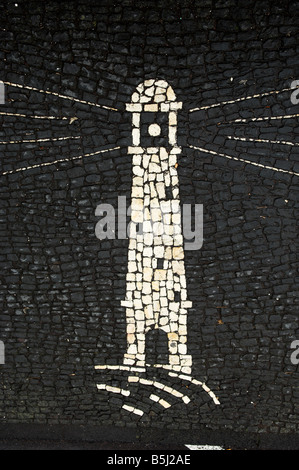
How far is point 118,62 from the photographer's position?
12.1 ft

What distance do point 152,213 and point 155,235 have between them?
0.61 ft

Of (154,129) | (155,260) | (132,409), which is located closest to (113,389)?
(132,409)

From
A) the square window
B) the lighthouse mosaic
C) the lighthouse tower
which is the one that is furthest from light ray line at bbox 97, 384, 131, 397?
the square window

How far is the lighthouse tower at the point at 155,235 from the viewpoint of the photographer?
3.72m

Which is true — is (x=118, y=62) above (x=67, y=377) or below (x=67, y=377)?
above

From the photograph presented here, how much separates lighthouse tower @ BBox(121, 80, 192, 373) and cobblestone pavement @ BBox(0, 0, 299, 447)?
0.04ft

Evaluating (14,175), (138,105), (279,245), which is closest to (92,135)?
(138,105)

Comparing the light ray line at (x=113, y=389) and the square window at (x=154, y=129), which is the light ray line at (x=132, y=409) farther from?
the square window at (x=154, y=129)

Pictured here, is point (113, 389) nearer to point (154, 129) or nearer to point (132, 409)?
point (132, 409)

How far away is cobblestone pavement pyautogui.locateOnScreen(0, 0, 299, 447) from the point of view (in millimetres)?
3633

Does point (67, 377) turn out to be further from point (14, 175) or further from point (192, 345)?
point (14, 175)

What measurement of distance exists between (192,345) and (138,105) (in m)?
2.05

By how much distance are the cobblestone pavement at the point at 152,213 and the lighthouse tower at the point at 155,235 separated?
12 mm
